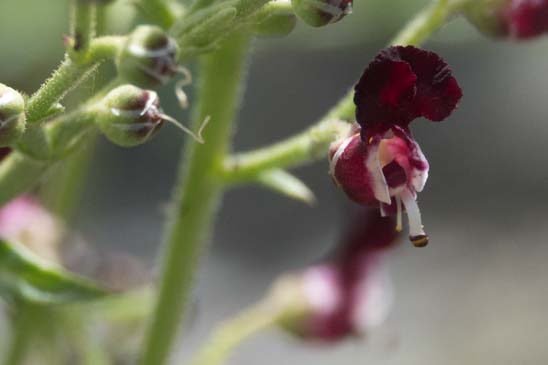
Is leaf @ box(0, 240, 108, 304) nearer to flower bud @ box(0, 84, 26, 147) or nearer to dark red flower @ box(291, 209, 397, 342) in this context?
flower bud @ box(0, 84, 26, 147)

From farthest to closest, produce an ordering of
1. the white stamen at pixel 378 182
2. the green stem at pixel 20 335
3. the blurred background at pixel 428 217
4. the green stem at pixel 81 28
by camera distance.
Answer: the blurred background at pixel 428 217 < the green stem at pixel 20 335 < the white stamen at pixel 378 182 < the green stem at pixel 81 28

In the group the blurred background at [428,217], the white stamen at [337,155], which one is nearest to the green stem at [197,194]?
the white stamen at [337,155]

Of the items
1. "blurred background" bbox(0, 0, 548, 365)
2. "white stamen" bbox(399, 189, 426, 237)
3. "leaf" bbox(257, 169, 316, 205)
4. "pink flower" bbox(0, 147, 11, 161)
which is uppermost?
"white stamen" bbox(399, 189, 426, 237)

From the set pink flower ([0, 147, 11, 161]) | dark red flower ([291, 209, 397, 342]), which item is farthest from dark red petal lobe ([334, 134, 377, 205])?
dark red flower ([291, 209, 397, 342])

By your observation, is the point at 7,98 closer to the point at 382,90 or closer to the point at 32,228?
the point at 382,90

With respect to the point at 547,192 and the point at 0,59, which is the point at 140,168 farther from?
the point at 0,59

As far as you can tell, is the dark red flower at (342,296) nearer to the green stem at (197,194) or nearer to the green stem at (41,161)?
the green stem at (197,194)

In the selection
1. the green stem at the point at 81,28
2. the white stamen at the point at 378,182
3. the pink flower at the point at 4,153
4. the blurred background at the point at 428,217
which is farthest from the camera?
the blurred background at the point at 428,217
